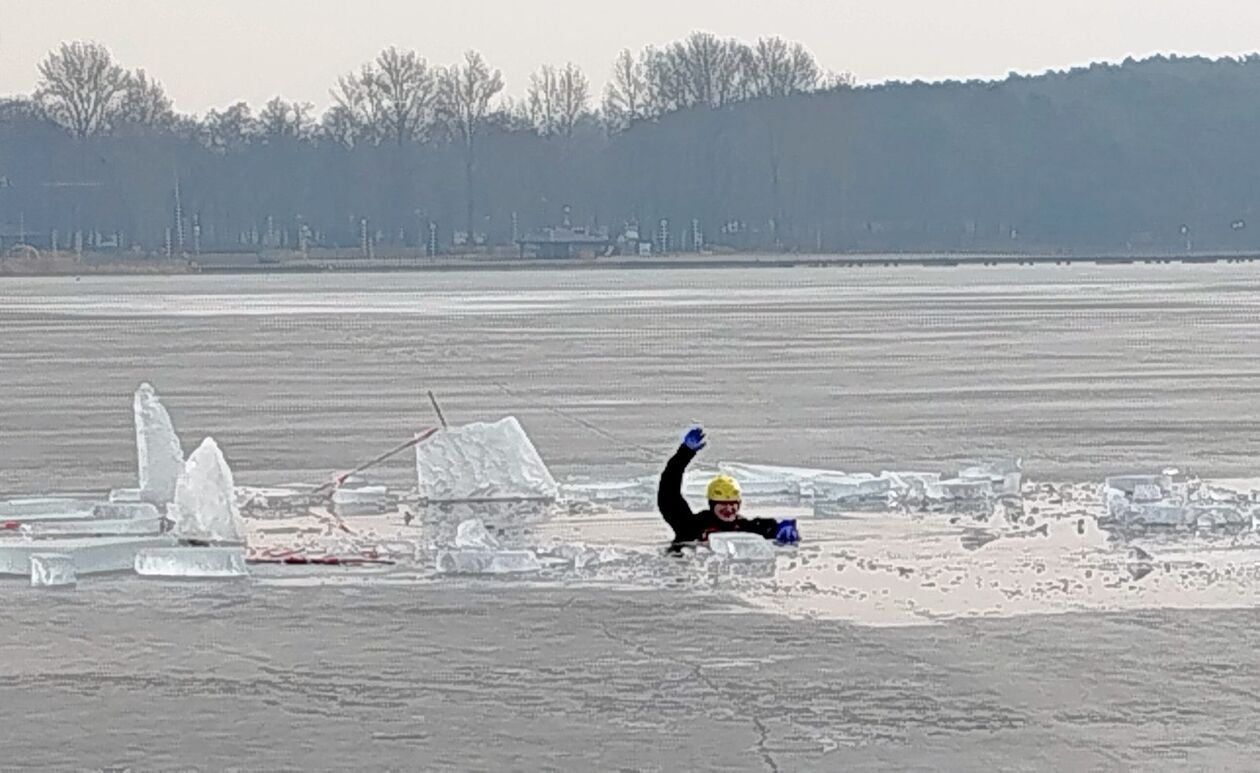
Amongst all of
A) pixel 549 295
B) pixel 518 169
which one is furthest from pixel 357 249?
pixel 549 295

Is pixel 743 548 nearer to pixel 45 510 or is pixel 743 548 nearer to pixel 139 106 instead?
pixel 45 510

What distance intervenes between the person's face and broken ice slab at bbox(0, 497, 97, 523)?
176 inches

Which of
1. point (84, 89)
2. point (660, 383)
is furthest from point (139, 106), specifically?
point (660, 383)

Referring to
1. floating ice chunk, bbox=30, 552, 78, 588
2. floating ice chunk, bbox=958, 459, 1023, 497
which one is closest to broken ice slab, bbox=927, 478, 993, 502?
floating ice chunk, bbox=958, 459, 1023, 497

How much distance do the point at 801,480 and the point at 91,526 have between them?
517 cm

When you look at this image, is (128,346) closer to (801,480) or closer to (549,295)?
(801,480)

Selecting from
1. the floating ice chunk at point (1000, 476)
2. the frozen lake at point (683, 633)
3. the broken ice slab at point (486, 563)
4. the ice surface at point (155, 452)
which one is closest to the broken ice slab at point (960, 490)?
the floating ice chunk at point (1000, 476)

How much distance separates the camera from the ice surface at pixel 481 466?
1728 cm

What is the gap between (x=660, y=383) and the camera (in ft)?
99.1

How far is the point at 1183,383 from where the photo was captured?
2908 cm

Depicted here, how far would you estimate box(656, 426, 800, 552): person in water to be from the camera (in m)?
14.7

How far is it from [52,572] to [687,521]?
3.92 m

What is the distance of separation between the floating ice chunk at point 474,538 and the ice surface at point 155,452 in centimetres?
314

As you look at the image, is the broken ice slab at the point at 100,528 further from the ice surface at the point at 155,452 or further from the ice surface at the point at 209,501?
the ice surface at the point at 155,452
